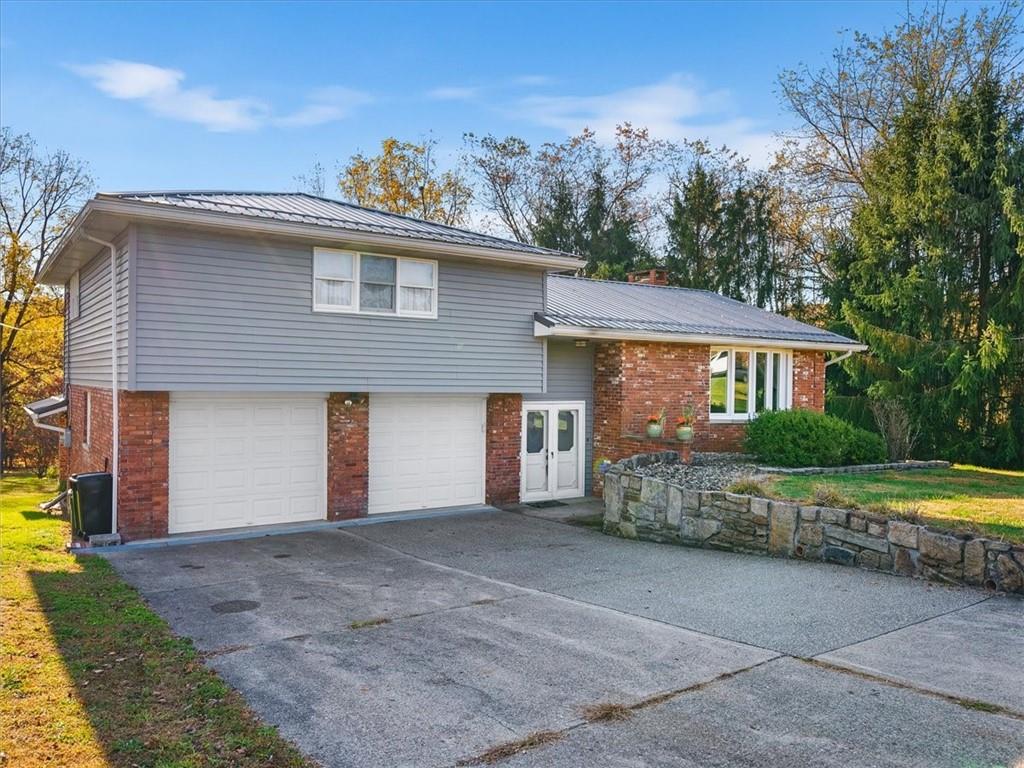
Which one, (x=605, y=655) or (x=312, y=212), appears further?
(x=312, y=212)

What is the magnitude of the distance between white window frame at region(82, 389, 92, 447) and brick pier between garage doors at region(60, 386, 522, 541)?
0.02 metres

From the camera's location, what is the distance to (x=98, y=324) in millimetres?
12258

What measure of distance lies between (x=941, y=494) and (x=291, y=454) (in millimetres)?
10430

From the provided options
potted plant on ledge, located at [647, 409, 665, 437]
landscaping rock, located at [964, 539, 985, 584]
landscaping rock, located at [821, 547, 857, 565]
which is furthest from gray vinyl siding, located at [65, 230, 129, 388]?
landscaping rock, located at [964, 539, 985, 584]

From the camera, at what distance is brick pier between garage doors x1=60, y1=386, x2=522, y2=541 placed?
417 inches

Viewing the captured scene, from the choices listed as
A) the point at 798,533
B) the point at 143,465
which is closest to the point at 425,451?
the point at 143,465

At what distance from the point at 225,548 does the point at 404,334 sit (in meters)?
4.30

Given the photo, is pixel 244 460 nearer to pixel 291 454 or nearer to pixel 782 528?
pixel 291 454

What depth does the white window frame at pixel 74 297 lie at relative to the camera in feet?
47.4

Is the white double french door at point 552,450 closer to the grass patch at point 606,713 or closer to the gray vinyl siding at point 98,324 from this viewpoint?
the gray vinyl siding at point 98,324

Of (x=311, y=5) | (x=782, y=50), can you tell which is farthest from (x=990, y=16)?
(x=311, y=5)

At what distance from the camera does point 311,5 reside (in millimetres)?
13633

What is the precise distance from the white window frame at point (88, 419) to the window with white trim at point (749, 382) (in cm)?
1232

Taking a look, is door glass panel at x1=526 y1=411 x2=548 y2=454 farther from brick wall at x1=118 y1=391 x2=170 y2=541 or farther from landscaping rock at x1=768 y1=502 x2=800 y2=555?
brick wall at x1=118 y1=391 x2=170 y2=541
